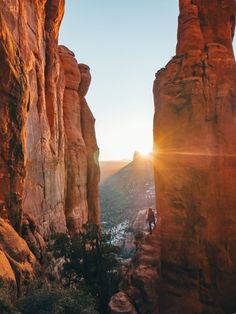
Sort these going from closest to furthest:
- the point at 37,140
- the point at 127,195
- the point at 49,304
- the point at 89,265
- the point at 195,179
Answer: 1. the point at 49,304
2. the point at 195,179
3. the point at 89,265
4. the point at 37,140
5. the point at 127,195

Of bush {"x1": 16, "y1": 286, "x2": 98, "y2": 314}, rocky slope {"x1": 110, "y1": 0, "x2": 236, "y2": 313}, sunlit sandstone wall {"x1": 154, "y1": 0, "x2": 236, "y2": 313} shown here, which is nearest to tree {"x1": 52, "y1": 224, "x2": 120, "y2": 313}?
rocky slope {"x1": 110, "y1": 0, "x2": 236, "y2": 313}

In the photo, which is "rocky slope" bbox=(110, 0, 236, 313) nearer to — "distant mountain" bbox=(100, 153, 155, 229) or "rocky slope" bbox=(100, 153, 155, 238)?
"rocky slope" bbox=(100, 153, 155, 238)

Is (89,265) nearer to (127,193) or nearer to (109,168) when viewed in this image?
(127,193)

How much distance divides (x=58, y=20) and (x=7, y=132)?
2364 cm

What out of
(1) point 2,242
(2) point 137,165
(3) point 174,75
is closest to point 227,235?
(3) point 174,75

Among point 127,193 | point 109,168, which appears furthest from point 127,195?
point 109,168

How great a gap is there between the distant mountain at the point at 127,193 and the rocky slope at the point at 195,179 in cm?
4651

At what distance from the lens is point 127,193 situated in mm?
92438

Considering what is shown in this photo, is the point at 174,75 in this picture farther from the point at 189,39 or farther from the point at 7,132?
the point at 7,132

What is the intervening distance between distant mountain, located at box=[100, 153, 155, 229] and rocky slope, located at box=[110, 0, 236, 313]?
46513 mm

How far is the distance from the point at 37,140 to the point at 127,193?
70.6 m

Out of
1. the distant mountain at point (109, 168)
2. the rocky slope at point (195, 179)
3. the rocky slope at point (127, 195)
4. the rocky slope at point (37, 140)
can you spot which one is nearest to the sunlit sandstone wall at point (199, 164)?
the rocky slope at point (195, 179)

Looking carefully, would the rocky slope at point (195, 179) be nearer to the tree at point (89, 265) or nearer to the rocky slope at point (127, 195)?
the tree at point (89, 265)

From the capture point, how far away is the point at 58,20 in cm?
3400
